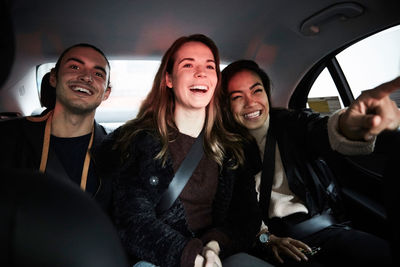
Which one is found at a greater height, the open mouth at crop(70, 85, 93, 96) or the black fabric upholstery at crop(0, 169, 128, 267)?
the open mouth at crop(70, 85, 93, 96)

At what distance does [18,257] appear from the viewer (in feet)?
1.26

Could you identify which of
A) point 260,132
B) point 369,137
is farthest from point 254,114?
point 369,137

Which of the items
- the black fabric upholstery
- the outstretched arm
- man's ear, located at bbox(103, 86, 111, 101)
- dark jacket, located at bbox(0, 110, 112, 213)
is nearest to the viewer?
the black fabric upholstery

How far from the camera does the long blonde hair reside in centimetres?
133

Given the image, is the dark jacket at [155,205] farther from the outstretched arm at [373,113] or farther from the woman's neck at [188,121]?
the outstretched arm at [373,113]

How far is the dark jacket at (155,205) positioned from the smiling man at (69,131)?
0.82 ft

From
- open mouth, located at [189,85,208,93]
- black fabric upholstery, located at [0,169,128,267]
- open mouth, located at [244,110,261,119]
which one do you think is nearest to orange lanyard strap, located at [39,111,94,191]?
open mouth, located at [189,85,208,93]

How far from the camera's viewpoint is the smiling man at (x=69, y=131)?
148cm

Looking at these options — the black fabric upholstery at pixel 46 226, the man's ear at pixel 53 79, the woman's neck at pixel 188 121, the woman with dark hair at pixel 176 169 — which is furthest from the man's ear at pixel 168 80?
the black fabric upholstery at pixel 46 226

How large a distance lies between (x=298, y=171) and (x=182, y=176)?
694 millimetres

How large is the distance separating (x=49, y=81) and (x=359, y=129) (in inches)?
77.2

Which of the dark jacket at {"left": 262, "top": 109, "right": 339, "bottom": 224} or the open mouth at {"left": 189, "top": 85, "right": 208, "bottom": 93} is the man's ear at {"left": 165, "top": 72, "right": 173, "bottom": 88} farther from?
the dark jacket at {"left": 262, "top": 109, "right": 339, "bottom": 224}

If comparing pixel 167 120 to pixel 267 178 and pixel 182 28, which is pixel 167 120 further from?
pixel 182 28

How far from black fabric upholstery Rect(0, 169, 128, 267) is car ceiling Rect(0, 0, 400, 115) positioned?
1.61 m
